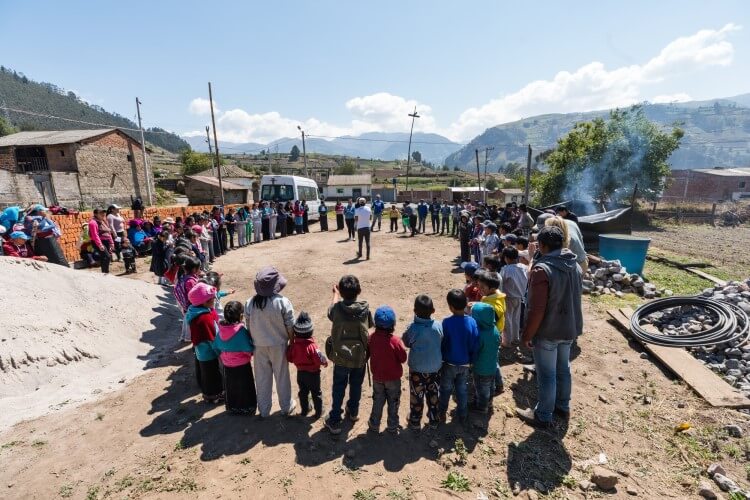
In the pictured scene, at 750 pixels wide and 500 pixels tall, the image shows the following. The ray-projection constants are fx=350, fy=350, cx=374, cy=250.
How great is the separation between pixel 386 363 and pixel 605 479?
6.58ft

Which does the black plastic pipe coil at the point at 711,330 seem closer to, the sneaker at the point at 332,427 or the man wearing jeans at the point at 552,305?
the man wearing jeans at the point at 552,305

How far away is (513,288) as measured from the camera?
4762mm

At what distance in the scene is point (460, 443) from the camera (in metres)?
3.36

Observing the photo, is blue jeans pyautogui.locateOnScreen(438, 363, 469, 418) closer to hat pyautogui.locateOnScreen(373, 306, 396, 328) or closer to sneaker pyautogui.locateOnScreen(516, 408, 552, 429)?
sneaker pyautogui.locateOnScreen(516, 408, 552, 429)

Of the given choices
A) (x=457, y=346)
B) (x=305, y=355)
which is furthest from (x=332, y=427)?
(x=457, y=346)

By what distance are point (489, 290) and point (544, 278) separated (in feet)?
2.56

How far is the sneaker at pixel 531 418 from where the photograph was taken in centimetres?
360

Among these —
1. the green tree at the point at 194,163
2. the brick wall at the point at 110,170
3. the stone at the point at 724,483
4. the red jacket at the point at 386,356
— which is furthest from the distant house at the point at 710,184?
the green tree at the point at 194,163

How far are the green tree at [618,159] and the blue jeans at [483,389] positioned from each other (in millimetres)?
22758

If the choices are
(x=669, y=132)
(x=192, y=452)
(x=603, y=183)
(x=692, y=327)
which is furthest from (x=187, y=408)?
(x=669, y=132)

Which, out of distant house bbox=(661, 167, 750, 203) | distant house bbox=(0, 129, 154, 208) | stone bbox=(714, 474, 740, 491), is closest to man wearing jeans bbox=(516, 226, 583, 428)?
stone bbox=(714, 474, 740, 491)

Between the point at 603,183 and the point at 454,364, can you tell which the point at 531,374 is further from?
the point at 603,183

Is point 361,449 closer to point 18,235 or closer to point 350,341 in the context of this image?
point 350,341

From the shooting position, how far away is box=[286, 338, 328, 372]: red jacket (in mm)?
3494
